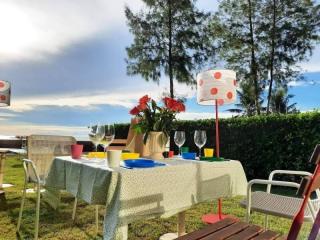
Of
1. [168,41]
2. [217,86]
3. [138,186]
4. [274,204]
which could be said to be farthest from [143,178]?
[168,41]

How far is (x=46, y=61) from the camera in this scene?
7.56 meters

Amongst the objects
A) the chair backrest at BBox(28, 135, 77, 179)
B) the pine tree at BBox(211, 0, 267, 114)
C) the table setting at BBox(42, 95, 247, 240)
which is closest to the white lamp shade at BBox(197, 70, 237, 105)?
the table setting at BBox(42, 95, 247, 240)

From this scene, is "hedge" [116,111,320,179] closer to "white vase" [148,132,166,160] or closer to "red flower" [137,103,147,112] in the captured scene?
"white vase" [148,132,166,160]

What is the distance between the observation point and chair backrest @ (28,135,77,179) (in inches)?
147

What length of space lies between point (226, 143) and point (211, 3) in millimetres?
10374

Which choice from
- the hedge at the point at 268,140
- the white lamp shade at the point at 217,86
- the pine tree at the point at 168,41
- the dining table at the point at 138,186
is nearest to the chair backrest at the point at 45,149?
the dining table at the point at 138,186

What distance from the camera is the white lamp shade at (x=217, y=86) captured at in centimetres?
381

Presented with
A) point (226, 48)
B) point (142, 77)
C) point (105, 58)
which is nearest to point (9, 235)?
point (105, 58)

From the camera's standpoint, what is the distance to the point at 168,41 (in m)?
14.8

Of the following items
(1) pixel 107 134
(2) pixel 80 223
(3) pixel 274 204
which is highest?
(1) pixel 107 134

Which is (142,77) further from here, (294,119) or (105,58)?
(294,119)

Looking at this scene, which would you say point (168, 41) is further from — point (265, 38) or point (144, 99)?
point (144, 99)

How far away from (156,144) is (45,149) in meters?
1.79

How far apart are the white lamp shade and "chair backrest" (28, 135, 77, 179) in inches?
70.3
